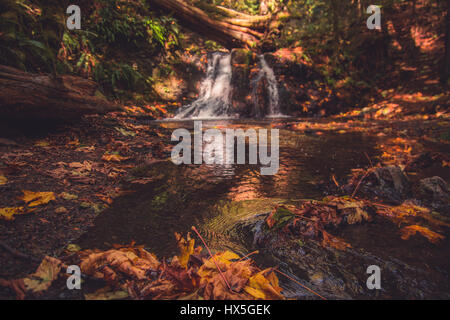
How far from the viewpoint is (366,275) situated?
1162 mm

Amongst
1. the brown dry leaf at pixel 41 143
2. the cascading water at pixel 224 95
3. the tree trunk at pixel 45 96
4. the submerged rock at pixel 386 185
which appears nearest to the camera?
the submerged rock at pixel 386 185

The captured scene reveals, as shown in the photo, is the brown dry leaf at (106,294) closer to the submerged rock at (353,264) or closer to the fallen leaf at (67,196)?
the submerged rock at (353,264)

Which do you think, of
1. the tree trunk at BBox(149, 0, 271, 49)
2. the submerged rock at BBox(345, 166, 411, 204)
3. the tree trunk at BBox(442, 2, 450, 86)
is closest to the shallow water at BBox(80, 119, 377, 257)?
the submerged rock at BBox(345, 166, 411, 204)

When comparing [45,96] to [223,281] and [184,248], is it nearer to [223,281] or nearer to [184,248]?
[184,248]

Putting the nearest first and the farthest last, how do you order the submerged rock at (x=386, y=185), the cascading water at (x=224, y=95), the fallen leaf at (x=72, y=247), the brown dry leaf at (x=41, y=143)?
1. the fallen leaf at (x=72, y=247)
2. the submerged rock at (x=386, y=185)
3. the brown dry leaf at (x=41, y=143)
4. the cascading water at (x=224, y=95)

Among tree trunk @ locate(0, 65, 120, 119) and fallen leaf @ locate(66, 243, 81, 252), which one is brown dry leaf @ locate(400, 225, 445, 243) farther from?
tree trunk @ locate(0, 65, 120, 119)

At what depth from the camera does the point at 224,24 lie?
11.7 m

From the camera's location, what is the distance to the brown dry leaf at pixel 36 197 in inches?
63.7

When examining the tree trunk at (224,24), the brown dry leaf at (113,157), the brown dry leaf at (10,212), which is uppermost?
the tree trunk at (224,24)

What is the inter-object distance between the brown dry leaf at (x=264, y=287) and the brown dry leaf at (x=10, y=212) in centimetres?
151

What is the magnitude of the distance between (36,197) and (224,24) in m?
12.4

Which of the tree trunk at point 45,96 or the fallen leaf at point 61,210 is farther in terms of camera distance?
the tree trunk at point 45,96

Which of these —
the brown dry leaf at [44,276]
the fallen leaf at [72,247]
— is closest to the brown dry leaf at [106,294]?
the brown dry leaf at [44,276]

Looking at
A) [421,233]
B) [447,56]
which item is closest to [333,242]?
[421,233]
